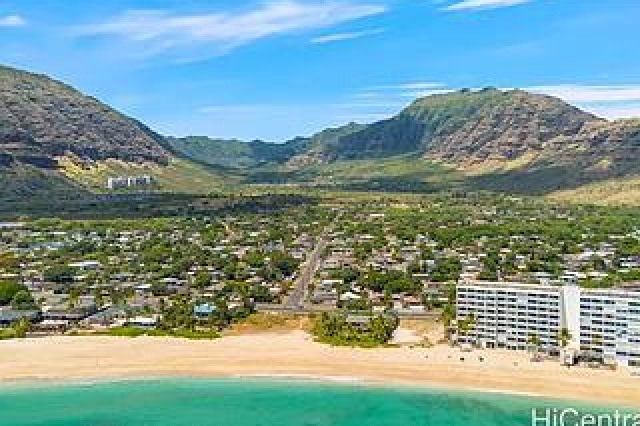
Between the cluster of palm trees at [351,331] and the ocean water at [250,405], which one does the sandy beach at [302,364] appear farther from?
the cluster of palm trees at [351,331]

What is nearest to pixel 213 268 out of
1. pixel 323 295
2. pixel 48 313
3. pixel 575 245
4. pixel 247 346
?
pixel 323 295

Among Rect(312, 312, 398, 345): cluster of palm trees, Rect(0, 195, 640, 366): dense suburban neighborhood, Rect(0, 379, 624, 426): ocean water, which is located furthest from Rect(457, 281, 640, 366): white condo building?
Rect(0, 379, 624, 426): ocean water

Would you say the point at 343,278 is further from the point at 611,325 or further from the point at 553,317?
the point at 611,325

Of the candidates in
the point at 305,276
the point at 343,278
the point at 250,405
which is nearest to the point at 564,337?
the point at 250,405

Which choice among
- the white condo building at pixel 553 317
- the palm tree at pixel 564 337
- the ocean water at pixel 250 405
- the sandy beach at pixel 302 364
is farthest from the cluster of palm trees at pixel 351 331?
the palm tree at pixel 564 337

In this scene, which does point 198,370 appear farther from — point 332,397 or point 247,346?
point 332,397
